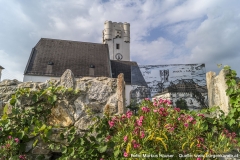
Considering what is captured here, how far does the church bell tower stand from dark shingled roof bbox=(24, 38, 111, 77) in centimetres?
1339

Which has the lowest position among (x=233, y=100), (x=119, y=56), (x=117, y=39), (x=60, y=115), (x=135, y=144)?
(x=135, y=144)

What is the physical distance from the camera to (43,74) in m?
19.3

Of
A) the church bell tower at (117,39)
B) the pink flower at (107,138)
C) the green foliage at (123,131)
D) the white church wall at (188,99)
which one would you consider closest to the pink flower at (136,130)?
the green foliage at (123,131)

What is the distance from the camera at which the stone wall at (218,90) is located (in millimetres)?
2561

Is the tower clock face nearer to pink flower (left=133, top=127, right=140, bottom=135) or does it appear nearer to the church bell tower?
the church bell tower

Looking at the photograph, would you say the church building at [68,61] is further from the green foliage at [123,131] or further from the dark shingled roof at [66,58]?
the green foliage at [123,131]

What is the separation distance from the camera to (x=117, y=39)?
3822 cm

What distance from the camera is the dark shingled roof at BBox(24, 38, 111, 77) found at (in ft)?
65.0

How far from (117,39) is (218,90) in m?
36.5

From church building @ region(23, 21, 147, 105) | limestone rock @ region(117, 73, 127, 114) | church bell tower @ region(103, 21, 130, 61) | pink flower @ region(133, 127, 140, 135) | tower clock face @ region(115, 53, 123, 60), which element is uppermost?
church bell tower @ region(103, 21, 130, 61)

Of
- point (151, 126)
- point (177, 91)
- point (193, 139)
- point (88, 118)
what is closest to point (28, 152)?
point (88, 118)

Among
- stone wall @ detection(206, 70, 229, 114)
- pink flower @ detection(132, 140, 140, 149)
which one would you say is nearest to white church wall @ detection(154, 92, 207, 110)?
stone wall @ detection(206, 70, 229, 114)

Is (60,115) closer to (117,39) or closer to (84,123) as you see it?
(84,123)

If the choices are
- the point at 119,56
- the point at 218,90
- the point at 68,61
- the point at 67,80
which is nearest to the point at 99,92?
the point at 67,80
